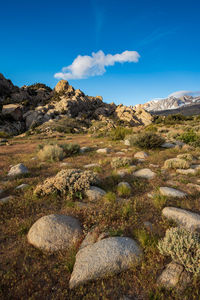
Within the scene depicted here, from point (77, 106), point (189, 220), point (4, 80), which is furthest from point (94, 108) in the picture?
point (189, 220)

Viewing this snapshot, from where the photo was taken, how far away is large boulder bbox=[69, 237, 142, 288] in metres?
2.33

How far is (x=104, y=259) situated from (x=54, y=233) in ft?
3.91

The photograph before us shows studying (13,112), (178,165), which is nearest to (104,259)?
(178,165)

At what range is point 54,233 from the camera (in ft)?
10.2

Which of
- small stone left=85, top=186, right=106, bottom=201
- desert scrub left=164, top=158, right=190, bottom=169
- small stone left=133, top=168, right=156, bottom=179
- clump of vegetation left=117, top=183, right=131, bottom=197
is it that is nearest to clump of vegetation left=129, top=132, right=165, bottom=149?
desert scrub left=164, top=158, right=190, bottom=169

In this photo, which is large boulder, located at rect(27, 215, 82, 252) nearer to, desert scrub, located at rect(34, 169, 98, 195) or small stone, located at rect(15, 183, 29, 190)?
desert scrub, located at rect(34, 169, 98, 195)

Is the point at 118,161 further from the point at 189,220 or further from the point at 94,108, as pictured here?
the point at 94,108

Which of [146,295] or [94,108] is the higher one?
[94,108]

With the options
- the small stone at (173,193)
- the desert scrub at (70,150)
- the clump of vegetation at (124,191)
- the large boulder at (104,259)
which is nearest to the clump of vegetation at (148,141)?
the desert scrub at (70,150)

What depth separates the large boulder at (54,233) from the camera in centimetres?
295

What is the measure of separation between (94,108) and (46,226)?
7039 cm

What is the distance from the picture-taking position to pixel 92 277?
2311 mm

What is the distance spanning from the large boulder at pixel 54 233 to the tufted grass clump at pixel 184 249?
1.70 metres

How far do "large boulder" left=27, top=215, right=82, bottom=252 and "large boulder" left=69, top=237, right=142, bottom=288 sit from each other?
17.3 inches
